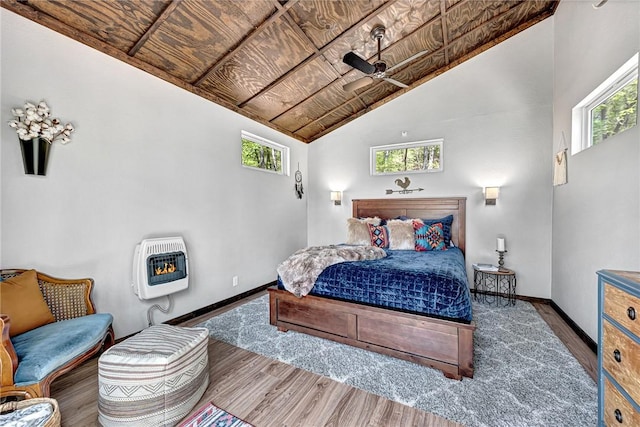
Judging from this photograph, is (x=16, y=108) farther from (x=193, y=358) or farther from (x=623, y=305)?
(x=623, y=305)

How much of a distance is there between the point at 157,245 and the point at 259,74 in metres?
2.44

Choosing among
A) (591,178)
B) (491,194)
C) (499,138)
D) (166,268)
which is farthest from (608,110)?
(166,268)

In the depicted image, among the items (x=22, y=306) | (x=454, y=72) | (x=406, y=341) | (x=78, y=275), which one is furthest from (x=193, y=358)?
(x=454, y=72)

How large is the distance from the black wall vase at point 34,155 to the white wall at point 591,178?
461 cm

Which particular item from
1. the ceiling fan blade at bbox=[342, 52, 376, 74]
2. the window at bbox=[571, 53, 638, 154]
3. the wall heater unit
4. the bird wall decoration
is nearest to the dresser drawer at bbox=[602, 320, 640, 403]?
the window at bbox=[571, 53, 638, 154]

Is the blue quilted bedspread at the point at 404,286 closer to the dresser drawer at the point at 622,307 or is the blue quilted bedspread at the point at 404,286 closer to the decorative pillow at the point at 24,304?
the dresser drawer at the point at 622,307

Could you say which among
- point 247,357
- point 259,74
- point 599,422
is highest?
point 259,74

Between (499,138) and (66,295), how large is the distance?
18.1ft

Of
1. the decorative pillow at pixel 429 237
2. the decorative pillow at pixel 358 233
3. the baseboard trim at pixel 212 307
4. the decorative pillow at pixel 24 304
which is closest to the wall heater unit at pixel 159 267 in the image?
the baseboard trim at pixel 212 307

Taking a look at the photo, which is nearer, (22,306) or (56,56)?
(22,306)

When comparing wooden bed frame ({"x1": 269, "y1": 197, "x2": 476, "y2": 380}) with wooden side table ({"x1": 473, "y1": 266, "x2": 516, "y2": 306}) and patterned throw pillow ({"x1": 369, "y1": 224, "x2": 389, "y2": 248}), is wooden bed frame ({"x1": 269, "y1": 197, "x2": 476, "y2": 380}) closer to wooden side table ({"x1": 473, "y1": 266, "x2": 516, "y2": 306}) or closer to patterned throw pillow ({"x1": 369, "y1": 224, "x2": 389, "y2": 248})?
patterned throw pillow ({"x1": 369, "y1": 224, "x2": 389, "y2": 248})

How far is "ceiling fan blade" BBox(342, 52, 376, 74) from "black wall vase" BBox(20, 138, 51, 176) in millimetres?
2685

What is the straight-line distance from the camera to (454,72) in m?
4.05

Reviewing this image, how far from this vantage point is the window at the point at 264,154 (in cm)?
405
